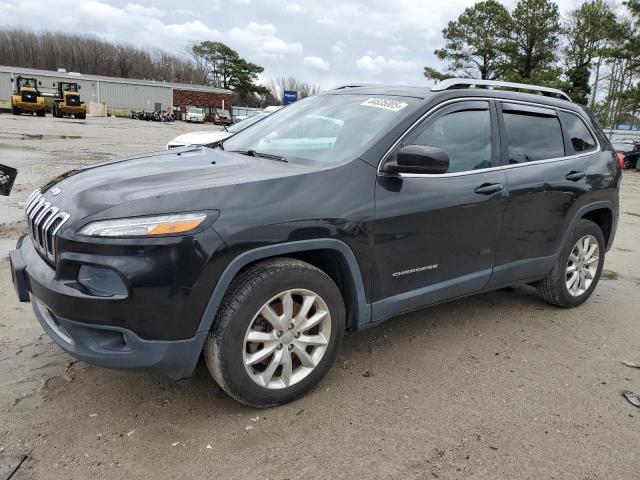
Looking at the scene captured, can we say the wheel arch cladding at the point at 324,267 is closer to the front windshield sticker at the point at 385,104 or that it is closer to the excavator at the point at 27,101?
the front windshield sticker at the point at 385,104

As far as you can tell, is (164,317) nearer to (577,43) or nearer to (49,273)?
(49,273)

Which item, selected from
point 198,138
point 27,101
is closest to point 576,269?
point 198,138

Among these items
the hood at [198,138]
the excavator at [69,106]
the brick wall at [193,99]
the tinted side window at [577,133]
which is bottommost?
the hood at [198,138]

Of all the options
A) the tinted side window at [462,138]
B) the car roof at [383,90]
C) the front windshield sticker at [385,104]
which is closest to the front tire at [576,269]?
the tinted side window at [462,138]

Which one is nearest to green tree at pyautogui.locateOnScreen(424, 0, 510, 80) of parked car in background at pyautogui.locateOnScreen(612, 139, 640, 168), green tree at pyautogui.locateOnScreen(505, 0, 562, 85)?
green tree at pyautogui.locateOnScreen(505, 0, 562, 85)

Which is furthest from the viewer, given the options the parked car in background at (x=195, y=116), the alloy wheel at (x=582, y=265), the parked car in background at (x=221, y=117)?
the parked car in background at (x=195, y=116)

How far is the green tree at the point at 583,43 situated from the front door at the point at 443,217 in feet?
129

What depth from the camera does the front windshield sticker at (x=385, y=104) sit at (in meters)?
3.37

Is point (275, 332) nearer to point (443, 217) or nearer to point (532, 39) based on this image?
point (443, 217)

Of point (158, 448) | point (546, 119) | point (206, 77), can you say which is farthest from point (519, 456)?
point (206, 77)

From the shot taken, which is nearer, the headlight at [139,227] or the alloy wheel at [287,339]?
the headlight at [139,227]

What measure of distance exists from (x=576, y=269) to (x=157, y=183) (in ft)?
11.9

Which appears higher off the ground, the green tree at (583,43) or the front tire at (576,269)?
the green tree at (583,43)

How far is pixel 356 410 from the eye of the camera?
114 inches
